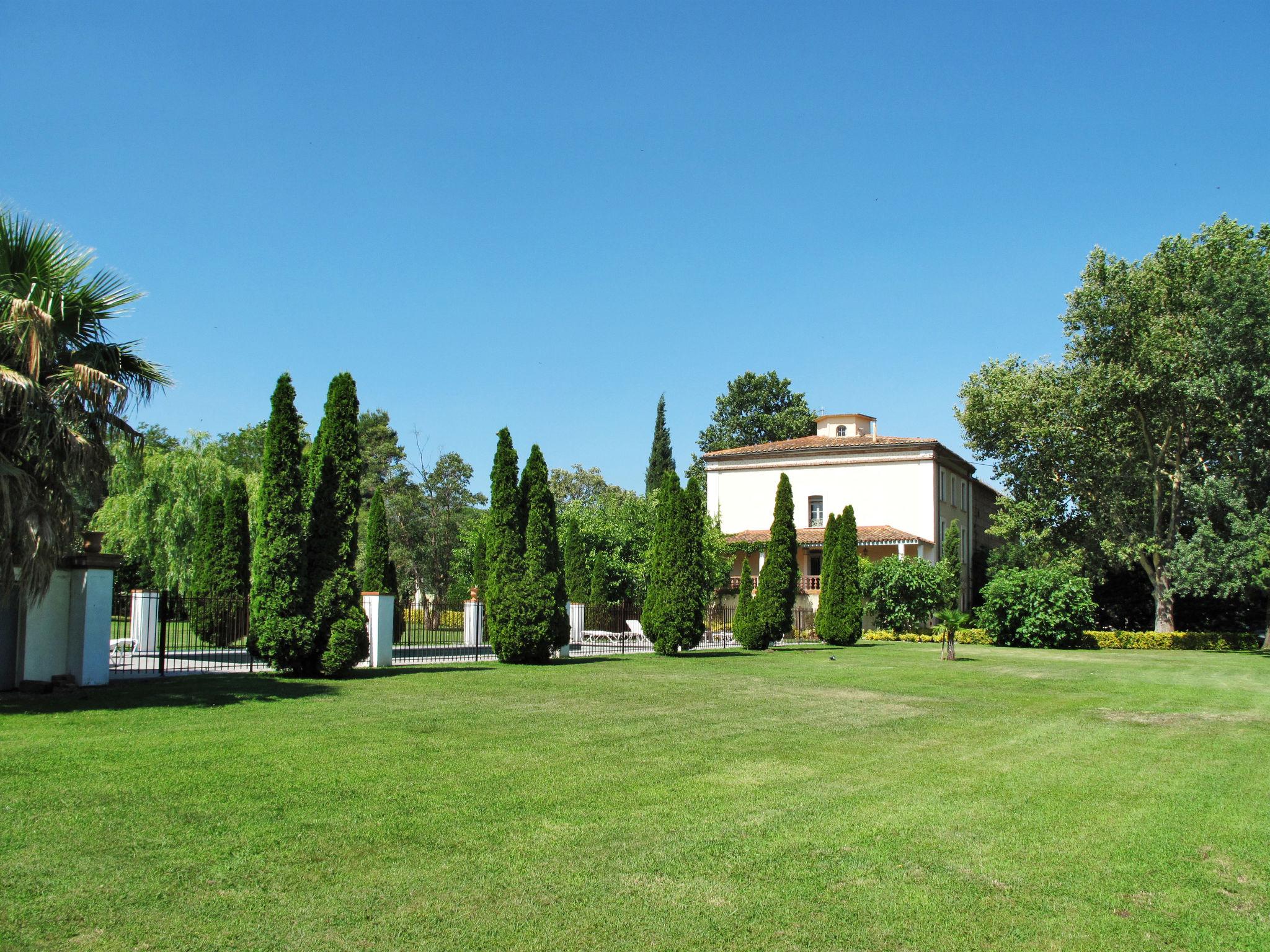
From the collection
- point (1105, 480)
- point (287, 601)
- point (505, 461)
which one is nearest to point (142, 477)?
point (505, 461)

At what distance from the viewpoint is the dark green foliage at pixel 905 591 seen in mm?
38531

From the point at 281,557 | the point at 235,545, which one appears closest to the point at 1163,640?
the point at 235,545

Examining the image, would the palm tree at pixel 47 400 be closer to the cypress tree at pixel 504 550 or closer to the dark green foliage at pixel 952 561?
the cypress tree at pixel 504 550

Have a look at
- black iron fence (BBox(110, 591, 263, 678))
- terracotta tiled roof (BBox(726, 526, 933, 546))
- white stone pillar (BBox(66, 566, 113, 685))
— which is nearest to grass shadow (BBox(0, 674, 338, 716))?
white stone pillar (BBox(66, 566, 113, 685))

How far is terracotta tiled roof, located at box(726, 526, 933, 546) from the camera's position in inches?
1740

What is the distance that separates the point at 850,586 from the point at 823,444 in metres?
16.7

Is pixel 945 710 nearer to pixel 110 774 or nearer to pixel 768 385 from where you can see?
pixel 110 774

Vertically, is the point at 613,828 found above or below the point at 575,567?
below

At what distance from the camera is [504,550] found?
21.6m

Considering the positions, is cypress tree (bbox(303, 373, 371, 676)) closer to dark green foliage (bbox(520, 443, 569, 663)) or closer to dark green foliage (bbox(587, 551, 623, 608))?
dark green foliage (bbox(520, 443, 569, 663))

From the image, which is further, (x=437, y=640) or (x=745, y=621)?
(x=437, y=640)

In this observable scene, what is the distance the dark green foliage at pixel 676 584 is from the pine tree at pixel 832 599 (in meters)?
7.71

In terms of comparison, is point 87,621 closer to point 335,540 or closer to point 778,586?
point 335,540

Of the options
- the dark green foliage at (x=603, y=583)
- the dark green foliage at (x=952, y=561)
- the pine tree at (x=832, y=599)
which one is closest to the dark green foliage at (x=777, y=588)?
the pine tree at (x=832, y=599)
